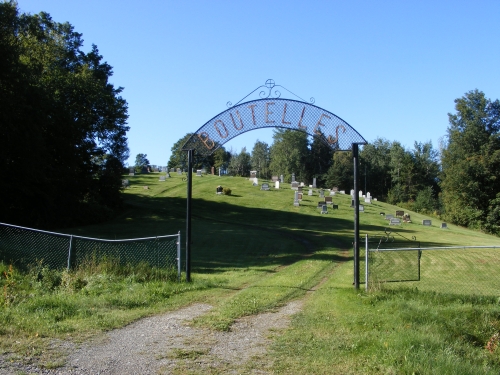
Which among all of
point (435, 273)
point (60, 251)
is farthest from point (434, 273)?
point (60, 251)

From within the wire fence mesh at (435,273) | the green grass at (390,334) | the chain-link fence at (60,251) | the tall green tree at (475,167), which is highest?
the tall green tree at (475,167)

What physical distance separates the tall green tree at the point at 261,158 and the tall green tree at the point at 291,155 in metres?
5.27

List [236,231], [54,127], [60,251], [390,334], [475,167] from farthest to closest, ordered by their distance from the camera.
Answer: [475,167]
[54,127]
[236,231]
[60,251]
[390,334]

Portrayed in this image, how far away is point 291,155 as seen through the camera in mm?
87625

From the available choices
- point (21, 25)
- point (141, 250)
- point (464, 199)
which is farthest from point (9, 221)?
point (464, 199)

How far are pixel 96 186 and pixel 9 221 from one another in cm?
872

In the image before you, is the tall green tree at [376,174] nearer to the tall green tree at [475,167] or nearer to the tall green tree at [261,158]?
the tall green tree at [261,158]

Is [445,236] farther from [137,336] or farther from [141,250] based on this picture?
[137,336]

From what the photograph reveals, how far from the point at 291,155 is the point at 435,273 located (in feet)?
245

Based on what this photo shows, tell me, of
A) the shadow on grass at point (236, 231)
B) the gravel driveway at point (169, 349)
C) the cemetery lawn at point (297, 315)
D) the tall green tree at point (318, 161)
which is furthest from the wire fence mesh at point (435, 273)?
the tall green tree at point (318, 161)

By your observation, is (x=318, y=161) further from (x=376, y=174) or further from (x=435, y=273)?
(x=435, y=273)

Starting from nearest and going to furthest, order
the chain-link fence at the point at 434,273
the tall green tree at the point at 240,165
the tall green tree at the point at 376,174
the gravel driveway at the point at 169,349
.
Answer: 1. the gravel driveway at the point at 169,349
2. the chain-link fence at the point at 434,273
3. the tall green tree at the point at 376,174
4. the tall green tree at the point at 240,165

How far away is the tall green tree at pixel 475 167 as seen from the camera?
56406 millimetres

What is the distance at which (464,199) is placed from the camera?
2260 inches
